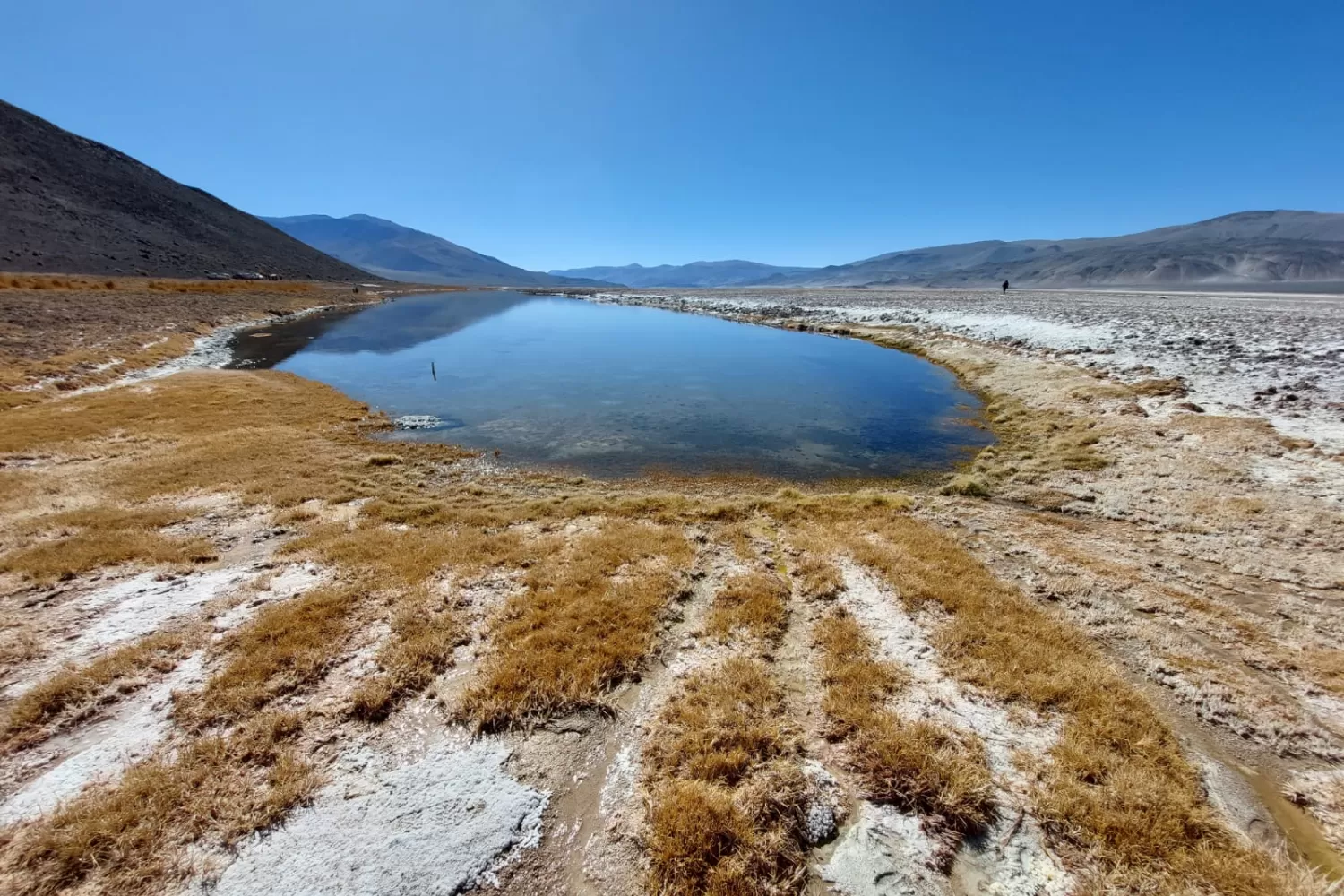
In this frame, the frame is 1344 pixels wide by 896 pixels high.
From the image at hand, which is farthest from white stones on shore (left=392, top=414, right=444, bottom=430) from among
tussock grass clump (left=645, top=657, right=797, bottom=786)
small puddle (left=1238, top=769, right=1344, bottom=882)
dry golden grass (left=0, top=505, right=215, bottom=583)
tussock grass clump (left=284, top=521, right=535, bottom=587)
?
small puddle (left=1238, top=769, right=1344, bottom=882)

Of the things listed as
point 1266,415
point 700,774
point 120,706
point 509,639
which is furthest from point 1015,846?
point 1266,415

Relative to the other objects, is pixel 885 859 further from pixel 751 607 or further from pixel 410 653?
pixel 410 653

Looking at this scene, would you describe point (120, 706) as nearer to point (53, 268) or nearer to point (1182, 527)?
point (1182, 527)

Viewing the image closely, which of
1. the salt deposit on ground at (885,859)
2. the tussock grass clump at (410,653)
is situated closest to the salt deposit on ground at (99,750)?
the tussock grass clump at (410,653)

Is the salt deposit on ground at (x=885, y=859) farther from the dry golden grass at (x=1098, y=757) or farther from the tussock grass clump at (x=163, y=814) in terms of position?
the tussock grass clump at (x=163, y=814)

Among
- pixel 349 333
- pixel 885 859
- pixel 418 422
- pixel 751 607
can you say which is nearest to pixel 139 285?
pixel 349 333

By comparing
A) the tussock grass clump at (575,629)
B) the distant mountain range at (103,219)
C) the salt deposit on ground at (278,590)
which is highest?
the distant mountain range at (103,219)

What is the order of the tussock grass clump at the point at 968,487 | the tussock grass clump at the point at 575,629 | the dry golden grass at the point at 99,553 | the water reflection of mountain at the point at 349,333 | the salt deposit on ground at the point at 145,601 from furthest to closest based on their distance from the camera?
the water reflection of mountain at the point at 349,333 < the tussock grass clump at the point at 968,487 < the dry golden grass at the point at 99,553 < the salt deposit on ground at the point at 145,601 < the tussock grass clump at the point at 575,629
